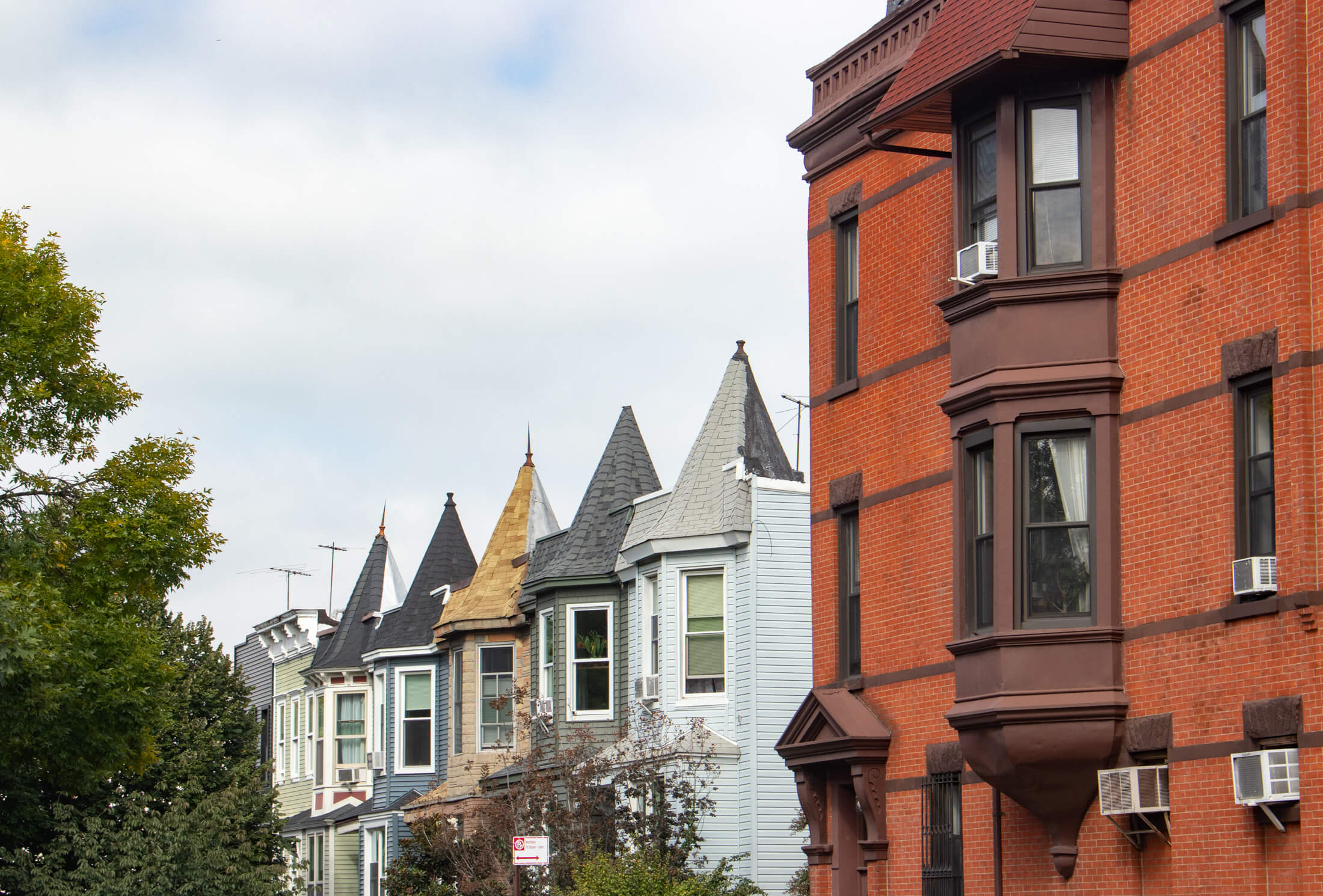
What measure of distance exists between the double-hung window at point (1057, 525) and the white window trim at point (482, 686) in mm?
21324

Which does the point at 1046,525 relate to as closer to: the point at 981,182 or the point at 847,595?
the point at 981,182

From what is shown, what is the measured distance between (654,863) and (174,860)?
14857mm

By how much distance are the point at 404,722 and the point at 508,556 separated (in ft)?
19.0

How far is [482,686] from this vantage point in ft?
126

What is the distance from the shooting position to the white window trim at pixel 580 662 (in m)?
33.2

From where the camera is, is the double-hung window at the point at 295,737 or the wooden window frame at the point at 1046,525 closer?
the wooden window frame at the point at 1046,525

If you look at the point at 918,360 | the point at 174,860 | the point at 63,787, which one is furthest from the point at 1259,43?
the point at 174,860

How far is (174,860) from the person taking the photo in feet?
116

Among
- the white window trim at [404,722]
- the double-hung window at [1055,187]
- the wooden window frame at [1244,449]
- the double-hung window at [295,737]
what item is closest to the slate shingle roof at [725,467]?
the white window trim at [404,722]

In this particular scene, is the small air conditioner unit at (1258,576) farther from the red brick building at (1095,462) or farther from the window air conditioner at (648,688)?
the window air conditioner at (648,688)

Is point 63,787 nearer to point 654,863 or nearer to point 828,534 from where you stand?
point 654,863

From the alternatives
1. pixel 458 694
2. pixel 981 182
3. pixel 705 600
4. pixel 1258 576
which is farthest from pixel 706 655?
pixel 1258 576

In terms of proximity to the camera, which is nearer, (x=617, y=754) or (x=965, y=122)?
(x=965, y=122)

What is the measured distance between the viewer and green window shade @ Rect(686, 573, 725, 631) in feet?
101
